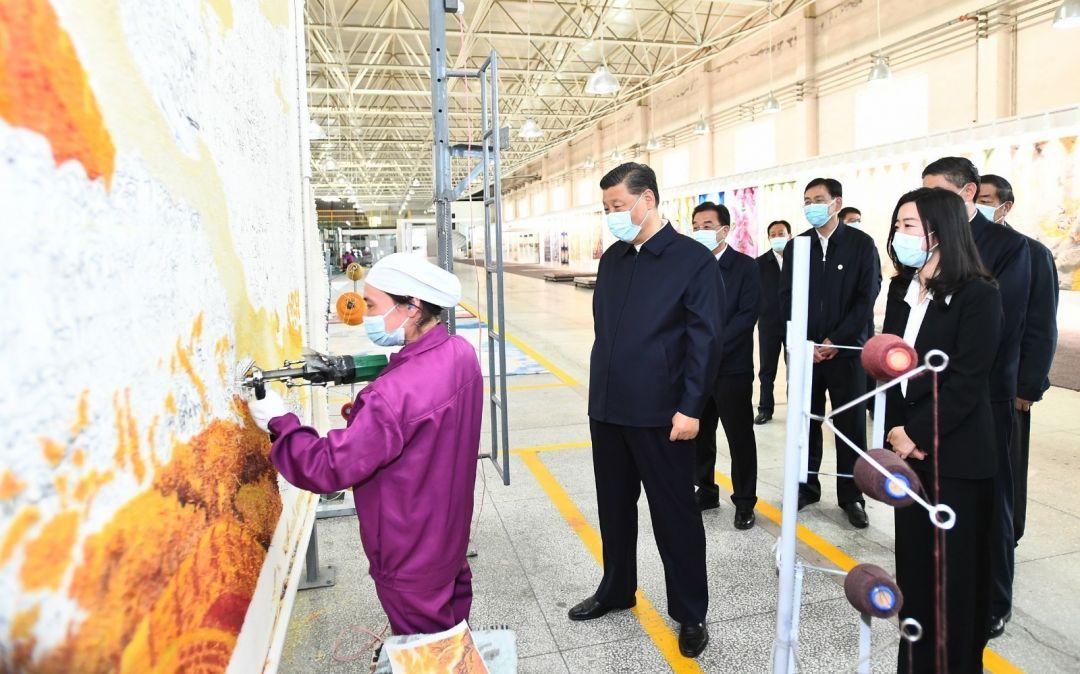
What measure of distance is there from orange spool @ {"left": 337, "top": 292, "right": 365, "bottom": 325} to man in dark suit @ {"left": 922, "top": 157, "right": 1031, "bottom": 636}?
2.14 meters

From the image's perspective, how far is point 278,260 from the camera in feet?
6.80

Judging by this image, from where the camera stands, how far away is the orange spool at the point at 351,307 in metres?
2.49

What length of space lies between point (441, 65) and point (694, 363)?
7.40ft

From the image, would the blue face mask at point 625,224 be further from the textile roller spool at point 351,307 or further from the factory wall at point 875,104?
the factory wall at point 875,104

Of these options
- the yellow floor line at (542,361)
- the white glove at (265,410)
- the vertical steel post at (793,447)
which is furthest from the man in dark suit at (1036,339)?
the yellow floor line at (542,361)

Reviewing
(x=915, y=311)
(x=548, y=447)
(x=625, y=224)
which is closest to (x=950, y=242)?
(x=915, y=311)

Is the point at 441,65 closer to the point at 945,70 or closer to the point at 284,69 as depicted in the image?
the point at 284,69

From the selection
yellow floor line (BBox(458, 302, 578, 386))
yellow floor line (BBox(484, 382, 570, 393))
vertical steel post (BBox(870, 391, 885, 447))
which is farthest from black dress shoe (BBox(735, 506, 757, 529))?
yellow floor line (BBox(484, 382, 570, 393))

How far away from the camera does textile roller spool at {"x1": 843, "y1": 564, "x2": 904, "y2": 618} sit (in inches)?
46.6

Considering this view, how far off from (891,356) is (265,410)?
1.34m

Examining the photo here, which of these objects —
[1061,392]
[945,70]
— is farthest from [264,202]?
[945,70]

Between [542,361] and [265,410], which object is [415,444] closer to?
[265,410]

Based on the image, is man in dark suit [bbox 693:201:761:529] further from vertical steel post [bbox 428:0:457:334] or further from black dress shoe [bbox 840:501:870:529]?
vertical steel post [bbox 428:0:457:334]

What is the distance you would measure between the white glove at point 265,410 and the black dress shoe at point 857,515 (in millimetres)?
3231
